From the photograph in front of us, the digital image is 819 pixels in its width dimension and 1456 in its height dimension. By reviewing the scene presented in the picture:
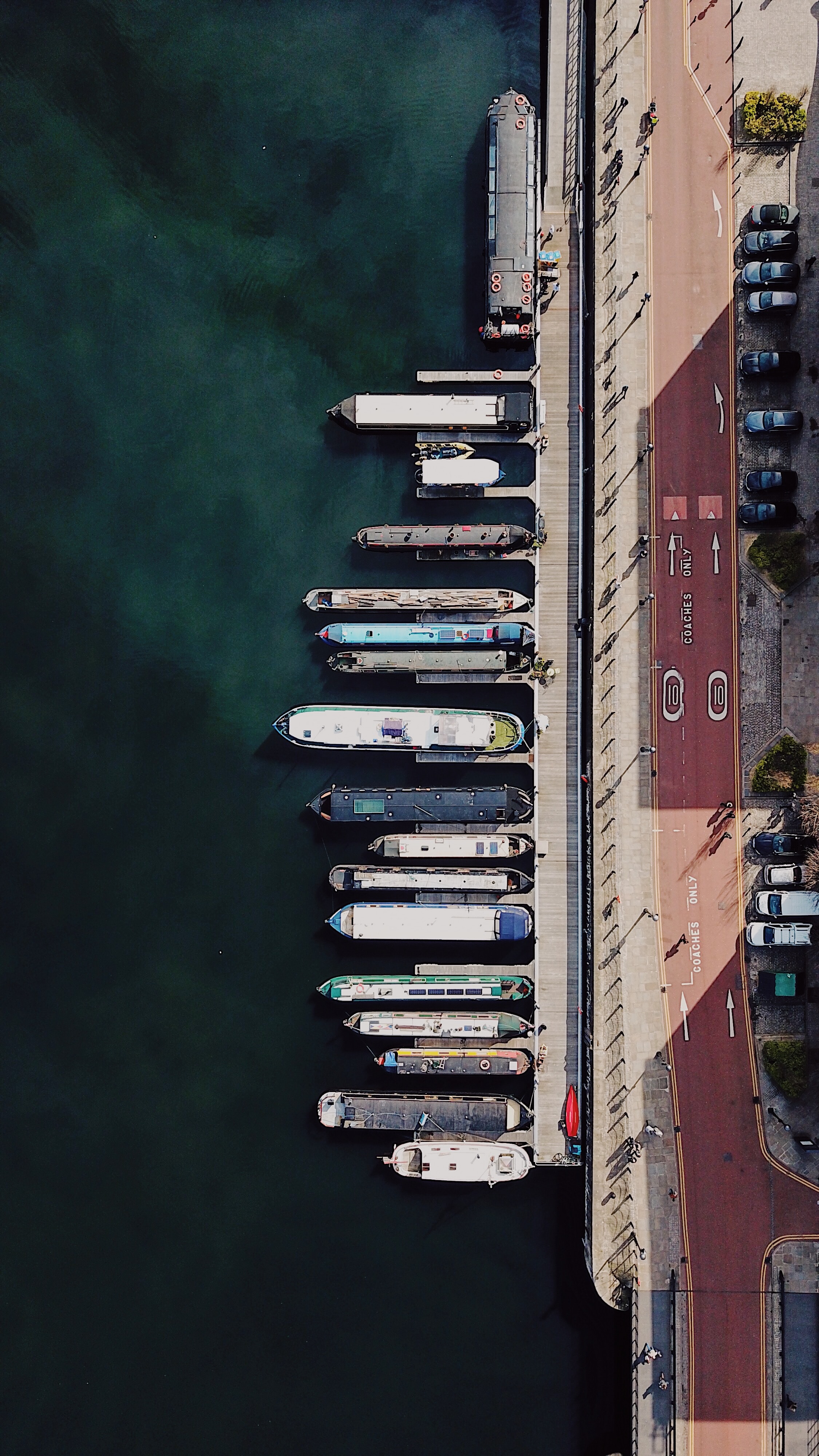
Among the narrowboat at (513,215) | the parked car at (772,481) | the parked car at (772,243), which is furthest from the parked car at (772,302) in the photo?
the narrowboat at (513,215)

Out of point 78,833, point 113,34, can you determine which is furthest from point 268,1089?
point 113,34

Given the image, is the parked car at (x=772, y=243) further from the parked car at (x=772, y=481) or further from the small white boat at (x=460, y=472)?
the small white boat at (x=460, y=472)

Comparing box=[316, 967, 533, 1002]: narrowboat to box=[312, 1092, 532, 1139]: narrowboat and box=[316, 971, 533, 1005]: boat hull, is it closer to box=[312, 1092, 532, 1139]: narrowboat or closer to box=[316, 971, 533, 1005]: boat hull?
box=[316, 971, 533, 1005]: boat hull

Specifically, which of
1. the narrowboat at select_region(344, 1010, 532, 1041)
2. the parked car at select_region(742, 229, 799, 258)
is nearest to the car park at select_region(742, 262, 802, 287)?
the parked car at select_region(742, 229, 799, 258)

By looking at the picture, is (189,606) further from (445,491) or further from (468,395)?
(468,395)

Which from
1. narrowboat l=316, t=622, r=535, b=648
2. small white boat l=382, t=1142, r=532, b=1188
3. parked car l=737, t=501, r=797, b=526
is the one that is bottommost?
small white boat l=382, t=1142, r=532, b=1188
